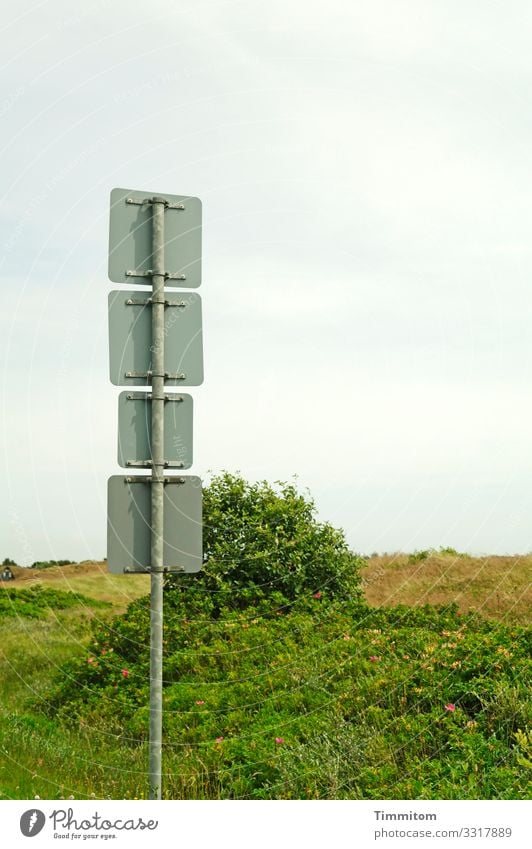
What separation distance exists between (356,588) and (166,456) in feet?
26.0

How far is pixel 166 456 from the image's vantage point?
5.68 meters

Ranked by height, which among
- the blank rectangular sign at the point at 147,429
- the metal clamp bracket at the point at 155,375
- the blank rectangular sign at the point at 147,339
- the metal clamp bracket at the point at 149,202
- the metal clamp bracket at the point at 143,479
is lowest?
the metal clamp bracket at the point at 143,479

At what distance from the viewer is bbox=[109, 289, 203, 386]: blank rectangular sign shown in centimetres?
567

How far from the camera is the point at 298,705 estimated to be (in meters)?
8.17

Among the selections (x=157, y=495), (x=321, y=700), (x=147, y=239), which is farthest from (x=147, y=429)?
(x=321, y=700)

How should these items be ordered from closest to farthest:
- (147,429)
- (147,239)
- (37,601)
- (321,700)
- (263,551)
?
(147,429)
(147,239)
(321,700)
(263,551)
(37,601)

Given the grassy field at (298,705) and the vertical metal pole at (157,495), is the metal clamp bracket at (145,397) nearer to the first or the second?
the vertical metal pole at (157,495)

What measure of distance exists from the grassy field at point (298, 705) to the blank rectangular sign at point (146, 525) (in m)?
2.33

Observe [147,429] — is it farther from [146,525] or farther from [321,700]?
[321,700]

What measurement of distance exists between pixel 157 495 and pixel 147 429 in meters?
0.46

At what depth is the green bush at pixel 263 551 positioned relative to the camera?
12.1m

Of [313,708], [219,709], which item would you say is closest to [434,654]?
[313,708]
